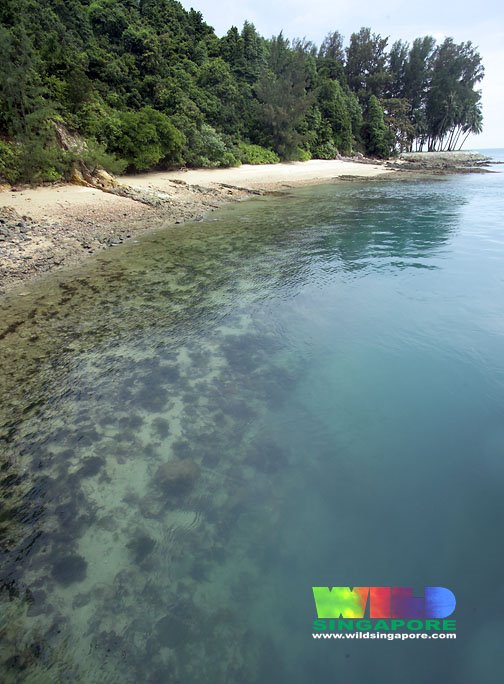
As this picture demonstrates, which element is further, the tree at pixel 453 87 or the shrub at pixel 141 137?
the tree at pixel 453 87

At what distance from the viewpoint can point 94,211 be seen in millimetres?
16438

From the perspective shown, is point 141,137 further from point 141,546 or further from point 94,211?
point 141,546

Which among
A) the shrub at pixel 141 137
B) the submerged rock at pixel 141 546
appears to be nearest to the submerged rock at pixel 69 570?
the submerged rock at pixel 141 546

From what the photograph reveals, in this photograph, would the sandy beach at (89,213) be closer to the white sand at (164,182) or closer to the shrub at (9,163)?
the white sand at (164,182)

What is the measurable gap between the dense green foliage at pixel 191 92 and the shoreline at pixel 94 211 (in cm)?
170

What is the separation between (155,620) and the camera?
3086 mm

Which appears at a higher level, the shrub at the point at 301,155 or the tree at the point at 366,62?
the tree at the point at 366,62

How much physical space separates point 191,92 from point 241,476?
4048 cm

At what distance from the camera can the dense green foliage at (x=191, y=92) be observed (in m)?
18.6

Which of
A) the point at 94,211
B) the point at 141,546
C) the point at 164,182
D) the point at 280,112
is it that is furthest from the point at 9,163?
the point at 280,112

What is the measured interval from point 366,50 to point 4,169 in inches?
3270

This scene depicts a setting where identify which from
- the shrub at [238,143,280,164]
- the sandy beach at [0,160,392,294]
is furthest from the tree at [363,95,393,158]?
the sandy beach at [0,160,392,294]

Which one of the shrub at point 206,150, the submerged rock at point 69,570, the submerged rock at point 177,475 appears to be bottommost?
the submerged rock at point 69,570

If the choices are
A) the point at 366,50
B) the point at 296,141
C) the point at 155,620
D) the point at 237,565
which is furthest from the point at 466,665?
the point at 366,50
